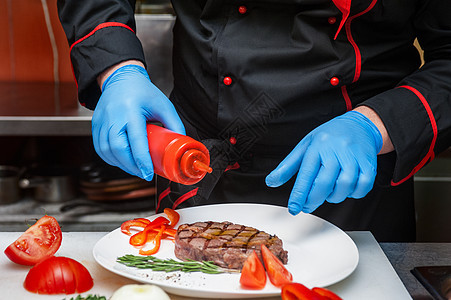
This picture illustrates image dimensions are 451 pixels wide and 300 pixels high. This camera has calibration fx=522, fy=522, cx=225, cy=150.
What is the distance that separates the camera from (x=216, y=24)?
154 centimetres

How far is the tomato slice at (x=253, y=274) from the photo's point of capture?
1.05m

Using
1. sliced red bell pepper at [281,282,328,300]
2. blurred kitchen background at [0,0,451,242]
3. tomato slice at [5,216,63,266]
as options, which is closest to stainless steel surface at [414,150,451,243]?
blurred kitchen background at [0,0,451,242]

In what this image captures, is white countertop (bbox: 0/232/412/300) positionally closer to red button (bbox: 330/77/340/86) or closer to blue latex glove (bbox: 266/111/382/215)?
blue latex glove (bbox: 266/111/382/215)

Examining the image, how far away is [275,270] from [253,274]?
57 millimetres

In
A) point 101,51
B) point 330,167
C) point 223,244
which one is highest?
point 101,51

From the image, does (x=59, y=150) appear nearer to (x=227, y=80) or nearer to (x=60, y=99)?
(x=60, y=99)

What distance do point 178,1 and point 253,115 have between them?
1.42ft

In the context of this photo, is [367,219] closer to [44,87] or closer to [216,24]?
[216,24]

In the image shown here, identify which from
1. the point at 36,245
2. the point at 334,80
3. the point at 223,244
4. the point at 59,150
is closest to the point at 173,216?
the point at 223,244

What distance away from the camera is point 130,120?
4.21ft

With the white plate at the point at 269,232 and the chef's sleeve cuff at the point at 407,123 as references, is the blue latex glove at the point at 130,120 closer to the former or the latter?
the white plate at the point at 269,232

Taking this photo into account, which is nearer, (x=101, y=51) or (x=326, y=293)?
(x=326, y=293)

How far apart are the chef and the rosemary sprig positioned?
21cm

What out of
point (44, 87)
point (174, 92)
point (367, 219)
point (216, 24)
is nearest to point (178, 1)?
point (216, 24)
